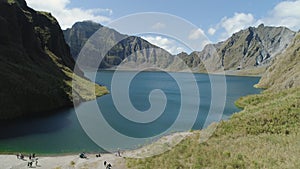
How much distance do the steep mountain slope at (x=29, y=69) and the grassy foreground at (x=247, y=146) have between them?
5768cm

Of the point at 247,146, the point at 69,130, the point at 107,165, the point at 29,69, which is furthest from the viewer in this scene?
the point at 29,69

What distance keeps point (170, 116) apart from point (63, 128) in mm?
32680

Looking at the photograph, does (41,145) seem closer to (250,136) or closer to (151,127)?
(151,127)

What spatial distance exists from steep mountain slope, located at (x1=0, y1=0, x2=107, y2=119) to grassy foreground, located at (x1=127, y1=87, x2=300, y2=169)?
57.7m

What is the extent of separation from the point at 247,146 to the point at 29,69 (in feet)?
311

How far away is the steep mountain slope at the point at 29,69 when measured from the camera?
85.8 m

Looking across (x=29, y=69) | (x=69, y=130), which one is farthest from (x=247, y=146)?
(x=29, y=69)

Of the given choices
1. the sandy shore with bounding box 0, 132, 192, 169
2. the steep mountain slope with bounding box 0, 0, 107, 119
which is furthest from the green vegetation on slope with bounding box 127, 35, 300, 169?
the steep mountain slope with bounding box 0, 0, 107, 119

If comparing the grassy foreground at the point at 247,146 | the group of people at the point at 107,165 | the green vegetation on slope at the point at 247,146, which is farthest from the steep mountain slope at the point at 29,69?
the grassy foreground at the point at 247,146

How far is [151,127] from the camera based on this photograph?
7000 cm

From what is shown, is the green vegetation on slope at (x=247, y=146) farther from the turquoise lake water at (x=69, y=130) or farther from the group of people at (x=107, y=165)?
the turquoise lake water at (x=69, y=130)

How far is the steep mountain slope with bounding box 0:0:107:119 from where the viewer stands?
3376 inches

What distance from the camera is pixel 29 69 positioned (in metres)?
109

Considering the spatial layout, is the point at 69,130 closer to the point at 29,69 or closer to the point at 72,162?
the point at 72,162
